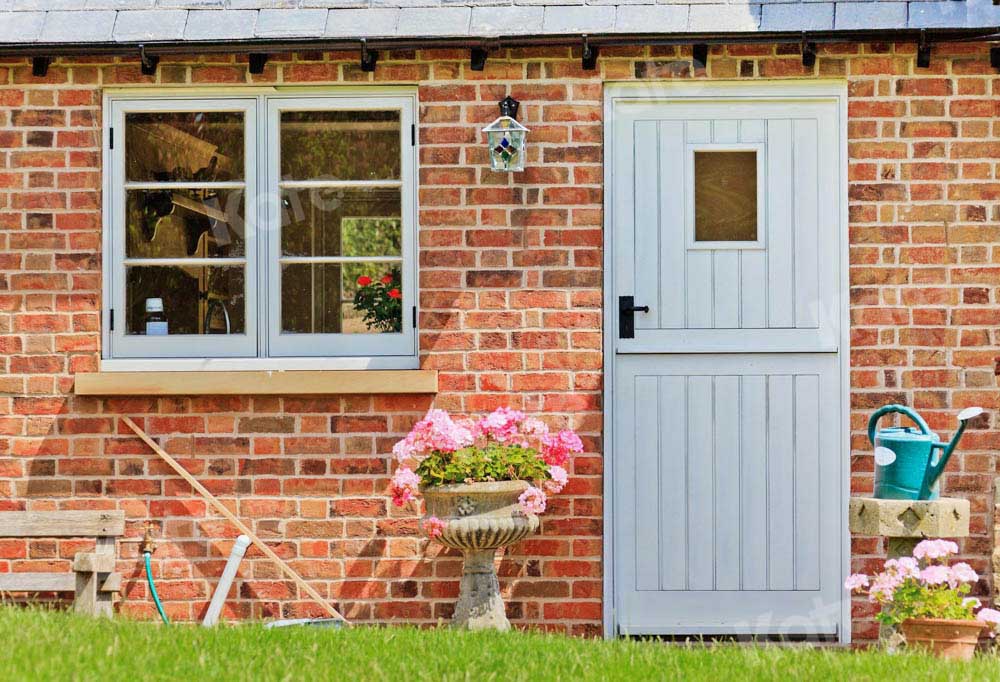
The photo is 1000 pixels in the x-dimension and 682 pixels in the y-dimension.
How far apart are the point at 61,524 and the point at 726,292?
3.26 meters

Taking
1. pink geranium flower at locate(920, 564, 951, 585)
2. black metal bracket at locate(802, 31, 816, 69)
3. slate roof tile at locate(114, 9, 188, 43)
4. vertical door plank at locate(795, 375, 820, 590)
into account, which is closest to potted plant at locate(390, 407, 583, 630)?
vertical door plank at locate(795, 375, 820, 590)

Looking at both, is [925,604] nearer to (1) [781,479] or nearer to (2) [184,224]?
(1) [781,479]

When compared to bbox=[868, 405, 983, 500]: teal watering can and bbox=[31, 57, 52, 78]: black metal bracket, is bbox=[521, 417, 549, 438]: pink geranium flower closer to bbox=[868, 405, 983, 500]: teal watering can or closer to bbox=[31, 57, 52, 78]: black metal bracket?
bbox=[868, 405, 983, 500]: teal watering can

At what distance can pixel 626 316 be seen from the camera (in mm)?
6770

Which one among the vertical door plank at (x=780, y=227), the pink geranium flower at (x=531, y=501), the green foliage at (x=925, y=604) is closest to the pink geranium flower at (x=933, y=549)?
the green foliage at (x=925, y=604)

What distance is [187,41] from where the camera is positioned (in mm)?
6691

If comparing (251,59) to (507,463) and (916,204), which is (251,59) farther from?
(916,204)

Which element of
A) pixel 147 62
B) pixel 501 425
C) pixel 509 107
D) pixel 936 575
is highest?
pixel 147 62

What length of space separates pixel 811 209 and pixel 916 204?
481 mm

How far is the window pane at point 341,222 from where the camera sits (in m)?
6.88

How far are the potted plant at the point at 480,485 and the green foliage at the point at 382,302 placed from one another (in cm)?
62

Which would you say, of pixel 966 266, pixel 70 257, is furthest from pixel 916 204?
pixel 70 257

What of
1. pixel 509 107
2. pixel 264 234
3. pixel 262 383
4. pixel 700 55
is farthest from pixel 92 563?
pixel 700 55

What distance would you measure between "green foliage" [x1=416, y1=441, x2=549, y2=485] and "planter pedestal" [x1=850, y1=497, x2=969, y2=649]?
57.5 inches
